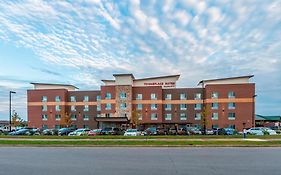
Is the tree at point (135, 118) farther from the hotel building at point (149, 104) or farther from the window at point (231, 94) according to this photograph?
the window at point (231, 94)

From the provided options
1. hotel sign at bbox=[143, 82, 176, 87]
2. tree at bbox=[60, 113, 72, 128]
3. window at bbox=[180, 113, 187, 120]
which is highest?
hotel sign at bbox=[143, 82, 176, 87]

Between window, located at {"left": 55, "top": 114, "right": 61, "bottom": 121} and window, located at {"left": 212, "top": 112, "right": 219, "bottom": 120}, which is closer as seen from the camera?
window, located at {"left": 212, "top": 112, "right": 219, "bottom": 120}

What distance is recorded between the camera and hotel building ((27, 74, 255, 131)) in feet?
208

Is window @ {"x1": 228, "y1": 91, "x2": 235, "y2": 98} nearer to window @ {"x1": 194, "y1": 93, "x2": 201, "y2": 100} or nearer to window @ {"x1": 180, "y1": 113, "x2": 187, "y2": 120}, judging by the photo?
window @ {"x1": 194, "y1": 93, "x2": 201, "y2": 100}

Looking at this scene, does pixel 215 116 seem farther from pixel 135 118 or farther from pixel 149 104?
pixel 135 118

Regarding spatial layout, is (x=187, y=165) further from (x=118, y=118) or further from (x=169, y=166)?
(x=118, y=118)

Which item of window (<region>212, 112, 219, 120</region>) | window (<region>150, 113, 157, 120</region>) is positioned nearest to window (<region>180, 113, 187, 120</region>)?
window (<region>150, 113, 157, 120</region>)

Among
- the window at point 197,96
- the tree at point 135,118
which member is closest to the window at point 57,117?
the tree at point 135,118

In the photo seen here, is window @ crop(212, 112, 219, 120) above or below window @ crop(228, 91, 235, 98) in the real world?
below

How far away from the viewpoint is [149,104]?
65938mm

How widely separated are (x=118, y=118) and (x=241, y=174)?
5110 cm

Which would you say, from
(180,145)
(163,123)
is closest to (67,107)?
(163,123)

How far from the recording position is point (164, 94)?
67.8 meters

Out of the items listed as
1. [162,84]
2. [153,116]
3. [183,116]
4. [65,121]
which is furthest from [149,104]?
[65,121]
